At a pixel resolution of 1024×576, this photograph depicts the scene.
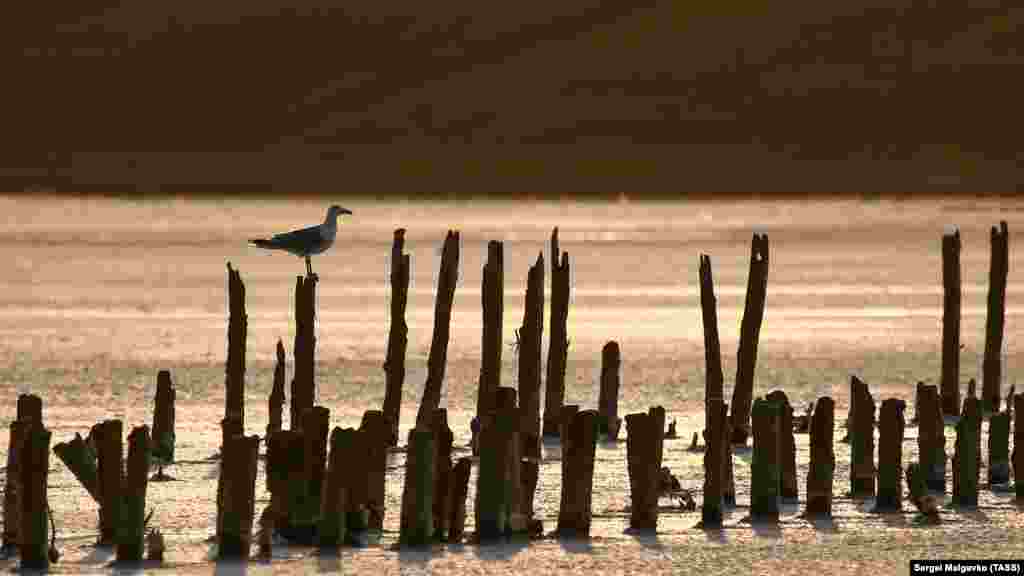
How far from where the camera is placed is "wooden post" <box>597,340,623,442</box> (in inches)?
561

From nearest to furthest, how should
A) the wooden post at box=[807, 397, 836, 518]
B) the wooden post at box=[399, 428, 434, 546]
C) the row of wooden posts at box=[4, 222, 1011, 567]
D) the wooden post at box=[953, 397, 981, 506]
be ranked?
the row of wooden posts at box=[4, 222, 1011, 567] → the wooden post at box=[399, 428, 434, 546] → the wooden post at box=[807, 397, 836, 518] → the wooden post at box=[953, 397, 981, 506]

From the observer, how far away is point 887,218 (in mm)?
52375

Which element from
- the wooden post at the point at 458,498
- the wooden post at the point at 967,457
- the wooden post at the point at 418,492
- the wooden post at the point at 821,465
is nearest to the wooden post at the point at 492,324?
the wooden post at the point at 821,465

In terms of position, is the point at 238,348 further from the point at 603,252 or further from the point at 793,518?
the point at 603,252

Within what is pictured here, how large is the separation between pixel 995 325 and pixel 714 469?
4881 millimetres

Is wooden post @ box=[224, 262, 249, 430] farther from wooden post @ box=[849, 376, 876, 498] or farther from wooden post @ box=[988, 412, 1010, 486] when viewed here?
wooden post @ box=[988, 412, 1010, 486]

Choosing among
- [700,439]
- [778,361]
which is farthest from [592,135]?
[700,439]

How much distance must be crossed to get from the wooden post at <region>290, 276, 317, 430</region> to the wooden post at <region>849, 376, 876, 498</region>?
2.81m

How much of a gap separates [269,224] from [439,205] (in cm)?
1338

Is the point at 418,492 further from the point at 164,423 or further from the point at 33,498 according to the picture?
the point at 164,423

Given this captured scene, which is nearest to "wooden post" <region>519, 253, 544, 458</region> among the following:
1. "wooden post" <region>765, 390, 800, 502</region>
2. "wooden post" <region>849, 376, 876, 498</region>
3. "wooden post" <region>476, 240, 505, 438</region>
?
"wooden post" <region>476, 240, 505, 438</region>

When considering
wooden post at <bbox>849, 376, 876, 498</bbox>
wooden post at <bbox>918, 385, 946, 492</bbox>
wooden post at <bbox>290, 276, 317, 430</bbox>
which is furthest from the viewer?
wooden post at <bbox>290, 276, 317, 430</bbox>

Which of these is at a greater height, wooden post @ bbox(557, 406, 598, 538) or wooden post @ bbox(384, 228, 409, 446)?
wooden post @ bbox(384, 228, 409, 446)

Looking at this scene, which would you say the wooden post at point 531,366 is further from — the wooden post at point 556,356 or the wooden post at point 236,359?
the wooden post at point 236,359
